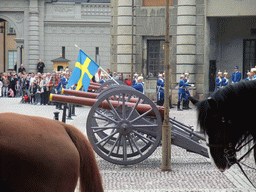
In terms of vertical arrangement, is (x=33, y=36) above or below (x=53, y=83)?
above

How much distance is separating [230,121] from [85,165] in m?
1.60

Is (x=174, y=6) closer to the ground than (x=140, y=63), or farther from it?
farther from it

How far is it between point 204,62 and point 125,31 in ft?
13.8

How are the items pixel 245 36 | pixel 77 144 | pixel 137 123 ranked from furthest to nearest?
pixel 245 36 → pixel 137 123 → pixel 77 144

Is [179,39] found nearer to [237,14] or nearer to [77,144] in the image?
[237,14]

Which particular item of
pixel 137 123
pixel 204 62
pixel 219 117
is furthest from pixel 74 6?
pixel 219 117

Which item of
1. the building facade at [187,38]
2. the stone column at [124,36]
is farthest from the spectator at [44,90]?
the stone column at [124,36]

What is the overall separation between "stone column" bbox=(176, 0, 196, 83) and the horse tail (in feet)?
72.9

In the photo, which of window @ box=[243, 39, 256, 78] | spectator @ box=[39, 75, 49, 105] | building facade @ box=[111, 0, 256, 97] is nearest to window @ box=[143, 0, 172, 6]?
building facade @ box=[111, 0, 256, 97]

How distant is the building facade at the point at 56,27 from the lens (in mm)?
41375

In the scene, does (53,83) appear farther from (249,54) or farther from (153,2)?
(249,54)

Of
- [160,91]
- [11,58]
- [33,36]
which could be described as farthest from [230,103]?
[11,58]

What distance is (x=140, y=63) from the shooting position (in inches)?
1048

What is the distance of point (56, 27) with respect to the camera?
42000 millimetres
